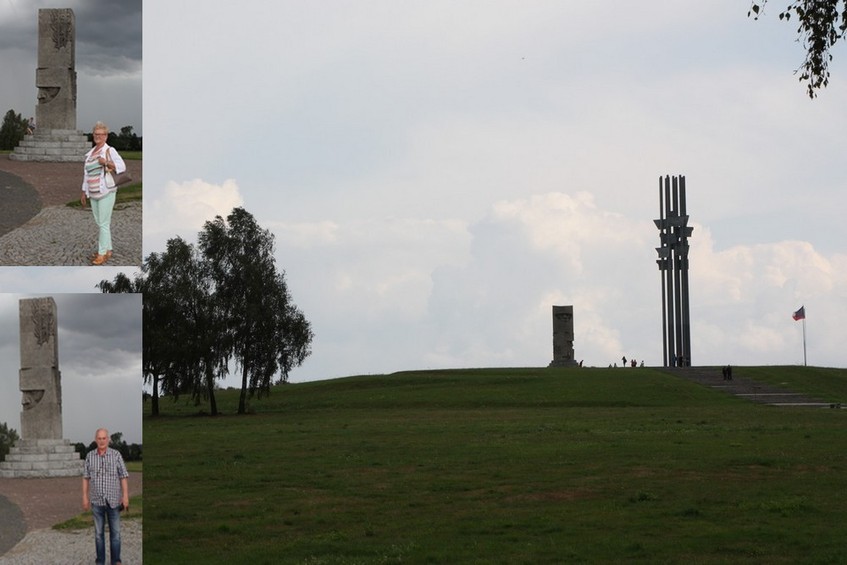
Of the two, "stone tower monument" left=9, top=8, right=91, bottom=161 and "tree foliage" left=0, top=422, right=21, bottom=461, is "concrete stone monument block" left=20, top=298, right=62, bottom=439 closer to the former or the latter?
"tree foliage" left=0, top=422, right=21, bottom=461

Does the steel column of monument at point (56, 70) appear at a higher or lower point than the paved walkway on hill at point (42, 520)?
higher

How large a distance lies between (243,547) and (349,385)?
182 feet

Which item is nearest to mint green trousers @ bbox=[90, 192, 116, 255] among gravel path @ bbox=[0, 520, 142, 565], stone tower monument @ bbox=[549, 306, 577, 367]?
gravel path @ bbox=[0, 520, 142, 565]

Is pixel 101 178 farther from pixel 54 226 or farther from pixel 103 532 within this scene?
pixel 103 532

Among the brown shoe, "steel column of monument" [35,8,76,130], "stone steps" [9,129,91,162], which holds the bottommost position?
the brown shoe

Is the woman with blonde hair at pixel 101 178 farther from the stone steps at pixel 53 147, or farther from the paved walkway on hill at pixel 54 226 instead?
the stone steps at pixel 53 147

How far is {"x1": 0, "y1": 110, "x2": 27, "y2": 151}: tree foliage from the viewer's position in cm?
1824

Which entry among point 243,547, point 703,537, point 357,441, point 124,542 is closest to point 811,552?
point 703,537

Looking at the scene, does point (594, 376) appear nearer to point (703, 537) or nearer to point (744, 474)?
point (744, 474)

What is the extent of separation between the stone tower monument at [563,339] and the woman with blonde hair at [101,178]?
75205 mm

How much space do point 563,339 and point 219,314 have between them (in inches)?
1445

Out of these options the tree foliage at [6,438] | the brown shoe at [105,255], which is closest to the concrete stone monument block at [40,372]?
the tree foliage at [6,438]

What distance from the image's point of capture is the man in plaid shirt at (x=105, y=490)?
16094mm

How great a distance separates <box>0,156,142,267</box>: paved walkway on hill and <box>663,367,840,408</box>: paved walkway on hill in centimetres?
4893
